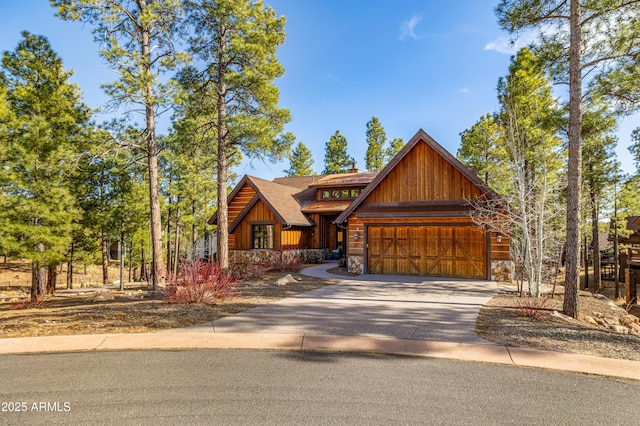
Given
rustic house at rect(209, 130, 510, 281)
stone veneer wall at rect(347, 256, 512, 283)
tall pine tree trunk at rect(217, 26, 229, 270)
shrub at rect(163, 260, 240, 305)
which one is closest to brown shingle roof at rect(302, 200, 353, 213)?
rustic house at rect(209, 130, 510, 281)

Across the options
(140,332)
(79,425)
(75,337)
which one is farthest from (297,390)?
(75,337)

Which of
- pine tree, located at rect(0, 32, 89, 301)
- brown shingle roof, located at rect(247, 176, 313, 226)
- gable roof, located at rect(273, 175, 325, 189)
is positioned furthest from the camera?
gable roof, located at rect(273, 175, 325, 189)

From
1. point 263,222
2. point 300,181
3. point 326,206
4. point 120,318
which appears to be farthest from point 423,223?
point 300,181

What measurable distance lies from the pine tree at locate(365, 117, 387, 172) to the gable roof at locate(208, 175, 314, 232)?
715 inches

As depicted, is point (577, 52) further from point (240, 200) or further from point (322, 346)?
point (240, 200)

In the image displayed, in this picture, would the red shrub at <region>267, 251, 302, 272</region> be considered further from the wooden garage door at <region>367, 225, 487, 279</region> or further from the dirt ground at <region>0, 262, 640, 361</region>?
the dirt ground at <region>0, 262, 640, 361</region>

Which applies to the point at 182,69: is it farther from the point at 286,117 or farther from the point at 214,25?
the point at 286,117

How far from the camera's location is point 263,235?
78.5ft

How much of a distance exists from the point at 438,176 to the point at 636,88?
742 centimetres

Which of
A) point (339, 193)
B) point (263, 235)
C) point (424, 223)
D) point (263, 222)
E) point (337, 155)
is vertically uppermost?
point (337, 155)

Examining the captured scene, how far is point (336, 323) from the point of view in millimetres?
7879

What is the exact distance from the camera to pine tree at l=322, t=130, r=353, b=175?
4709cm

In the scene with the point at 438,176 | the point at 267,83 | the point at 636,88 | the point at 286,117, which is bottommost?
the point at 438,176

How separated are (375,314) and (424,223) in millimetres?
8338
